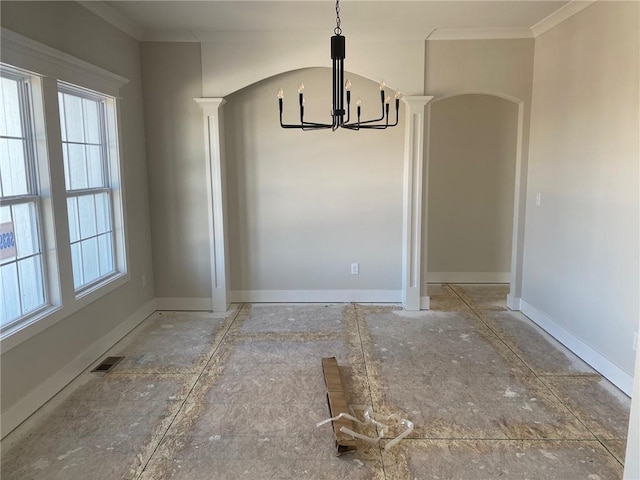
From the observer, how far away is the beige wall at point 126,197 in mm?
2754

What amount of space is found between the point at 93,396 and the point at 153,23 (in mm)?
3244

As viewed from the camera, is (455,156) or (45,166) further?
→ (455,156)

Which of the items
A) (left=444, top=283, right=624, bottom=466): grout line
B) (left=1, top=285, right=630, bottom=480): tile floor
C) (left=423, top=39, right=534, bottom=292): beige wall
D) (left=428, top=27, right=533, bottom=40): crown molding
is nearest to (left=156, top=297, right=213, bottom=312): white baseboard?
(left=1, top=285, right=630, bottom=480): tile floor

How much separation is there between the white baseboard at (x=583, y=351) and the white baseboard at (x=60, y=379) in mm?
3822

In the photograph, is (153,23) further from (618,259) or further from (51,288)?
(618,259)

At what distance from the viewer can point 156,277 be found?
16.2 feet

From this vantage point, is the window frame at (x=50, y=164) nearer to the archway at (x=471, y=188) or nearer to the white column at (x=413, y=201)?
the white column at (x=413, y=201)

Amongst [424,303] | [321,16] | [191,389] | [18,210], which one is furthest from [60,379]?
[321,16]

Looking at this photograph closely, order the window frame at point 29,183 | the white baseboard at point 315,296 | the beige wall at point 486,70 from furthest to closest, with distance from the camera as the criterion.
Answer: the white baseboard at point 315,296 → the beige wall at point 486,70 → the window frame at point 29,183

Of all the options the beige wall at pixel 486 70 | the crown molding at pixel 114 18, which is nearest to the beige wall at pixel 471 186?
the beige wall at pixel 486 70

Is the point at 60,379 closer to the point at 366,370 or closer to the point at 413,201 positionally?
the point at 366,370

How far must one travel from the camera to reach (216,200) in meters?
4.76

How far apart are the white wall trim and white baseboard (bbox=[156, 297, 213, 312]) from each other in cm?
216

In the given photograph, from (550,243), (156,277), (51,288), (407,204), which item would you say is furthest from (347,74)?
(51,288)
